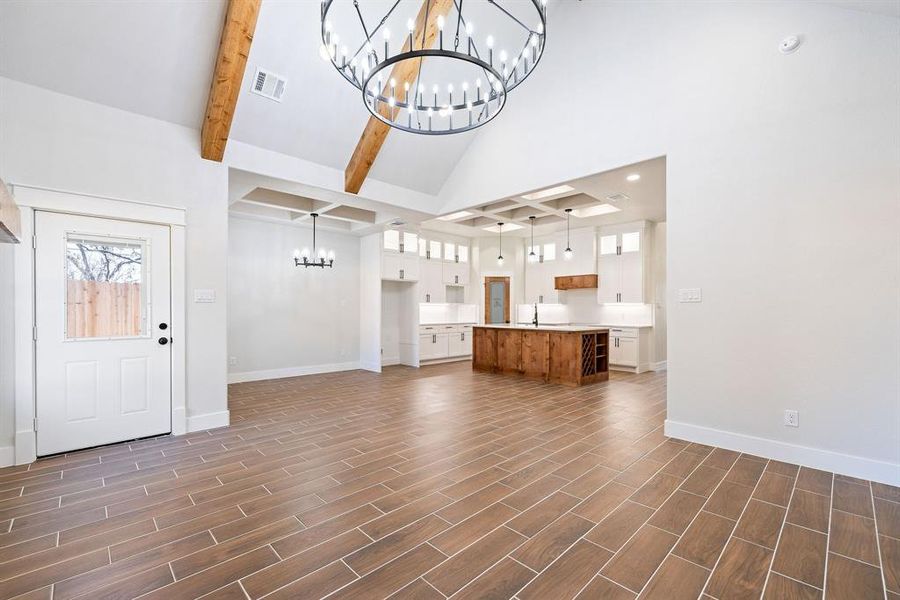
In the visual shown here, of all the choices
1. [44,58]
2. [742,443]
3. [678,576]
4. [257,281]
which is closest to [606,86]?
[742,443]

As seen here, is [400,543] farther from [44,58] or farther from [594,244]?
[594,244]

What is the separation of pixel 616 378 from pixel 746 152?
447cm

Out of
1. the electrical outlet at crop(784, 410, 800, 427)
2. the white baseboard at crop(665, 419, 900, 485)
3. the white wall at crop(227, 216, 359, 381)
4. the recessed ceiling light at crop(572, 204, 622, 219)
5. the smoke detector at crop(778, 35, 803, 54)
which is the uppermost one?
the smoke detector at crop(778, 35, 803, 54)

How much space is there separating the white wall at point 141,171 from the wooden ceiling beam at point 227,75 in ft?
0.79

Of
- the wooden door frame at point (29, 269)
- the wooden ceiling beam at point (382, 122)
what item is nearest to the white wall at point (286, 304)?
the wooden ceiling beam at point (382, 122)

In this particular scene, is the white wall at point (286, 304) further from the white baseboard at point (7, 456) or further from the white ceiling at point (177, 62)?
the white baseboard at point (7, 456)

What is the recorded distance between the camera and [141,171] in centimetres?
385

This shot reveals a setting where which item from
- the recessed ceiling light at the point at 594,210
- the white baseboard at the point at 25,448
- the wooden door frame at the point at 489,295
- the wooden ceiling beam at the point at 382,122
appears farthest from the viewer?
the wooden door frame at the point at 489,295

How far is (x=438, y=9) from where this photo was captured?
393cm

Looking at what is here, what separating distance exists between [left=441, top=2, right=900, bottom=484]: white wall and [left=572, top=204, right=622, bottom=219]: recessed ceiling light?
8.98ft

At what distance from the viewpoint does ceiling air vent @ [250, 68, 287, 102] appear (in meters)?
4.01

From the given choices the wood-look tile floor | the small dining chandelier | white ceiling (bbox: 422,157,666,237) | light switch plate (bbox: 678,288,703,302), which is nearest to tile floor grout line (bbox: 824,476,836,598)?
the wood-look tile floor

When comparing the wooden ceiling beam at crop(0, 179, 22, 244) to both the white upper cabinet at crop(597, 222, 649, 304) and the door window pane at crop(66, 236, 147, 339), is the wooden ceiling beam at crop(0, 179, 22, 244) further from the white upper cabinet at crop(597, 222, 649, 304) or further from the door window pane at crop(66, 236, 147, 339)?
the white upper cabinet at crop(597, 222, 649, 304)

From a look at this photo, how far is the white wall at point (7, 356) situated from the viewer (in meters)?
3.19
